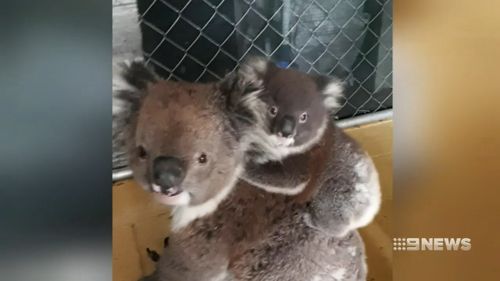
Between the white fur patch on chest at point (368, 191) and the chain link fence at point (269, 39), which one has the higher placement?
the chain link fence at point (269, 39)

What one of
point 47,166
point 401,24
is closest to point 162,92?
point 47,166

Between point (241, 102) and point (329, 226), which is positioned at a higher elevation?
point (241, 102)

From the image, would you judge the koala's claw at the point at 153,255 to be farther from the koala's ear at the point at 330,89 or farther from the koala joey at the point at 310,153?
the koala's ear at the point at 330,89

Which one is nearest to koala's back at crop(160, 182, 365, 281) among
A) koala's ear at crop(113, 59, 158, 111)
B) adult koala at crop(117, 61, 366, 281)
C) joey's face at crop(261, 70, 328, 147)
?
adult koala at crop(117, 61, 366, 281)

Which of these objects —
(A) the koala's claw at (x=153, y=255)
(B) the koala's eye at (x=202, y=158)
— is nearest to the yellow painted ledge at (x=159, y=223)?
(A) the koala's claw at (x=153, y=255)

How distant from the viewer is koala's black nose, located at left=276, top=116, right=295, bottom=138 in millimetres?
1099

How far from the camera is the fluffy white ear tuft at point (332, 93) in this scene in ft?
3.76

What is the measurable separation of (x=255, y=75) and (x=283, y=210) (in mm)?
230

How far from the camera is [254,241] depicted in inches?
44.8

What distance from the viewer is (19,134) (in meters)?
1.21

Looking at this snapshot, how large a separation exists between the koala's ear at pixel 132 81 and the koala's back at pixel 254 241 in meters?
0.23

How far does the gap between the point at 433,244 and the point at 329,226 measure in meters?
0.18

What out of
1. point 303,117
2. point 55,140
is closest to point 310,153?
point 303,117

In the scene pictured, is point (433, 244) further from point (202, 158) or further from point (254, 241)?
point (202, 158)
